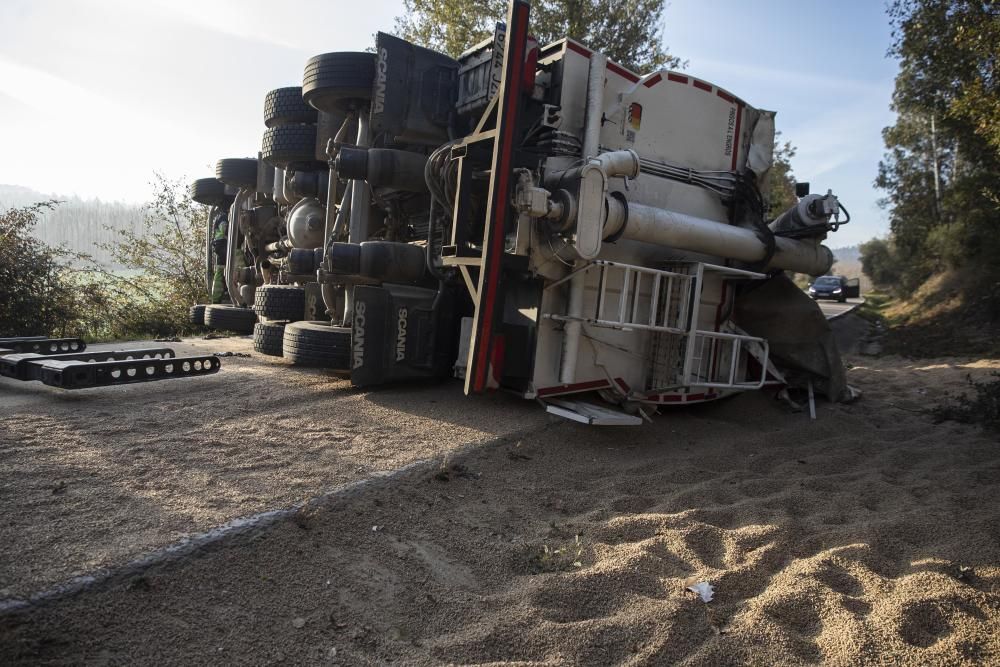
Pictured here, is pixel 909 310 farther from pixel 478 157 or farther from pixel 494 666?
pixel 494 666

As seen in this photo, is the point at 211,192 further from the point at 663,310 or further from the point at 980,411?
the point at 980,411

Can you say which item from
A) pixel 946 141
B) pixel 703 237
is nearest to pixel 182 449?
pixel 703 237

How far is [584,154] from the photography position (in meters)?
4.38

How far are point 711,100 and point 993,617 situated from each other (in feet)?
14.1

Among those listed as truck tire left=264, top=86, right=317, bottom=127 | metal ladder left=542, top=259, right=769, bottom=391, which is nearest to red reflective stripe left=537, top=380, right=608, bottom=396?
metal ladder left=542, top=259, right=769, bottom=391

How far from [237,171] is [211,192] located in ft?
6.37

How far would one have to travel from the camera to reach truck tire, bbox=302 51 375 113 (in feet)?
18.5

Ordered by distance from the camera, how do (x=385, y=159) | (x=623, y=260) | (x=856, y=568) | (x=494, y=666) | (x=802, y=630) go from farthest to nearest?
(x=385, y=159) → (x=623, y=260) → (x=856, y=568) → (x=802, y=630) → (x=494, y=666)

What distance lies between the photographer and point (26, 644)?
1760 millimetres

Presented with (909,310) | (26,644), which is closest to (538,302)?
(26,644)

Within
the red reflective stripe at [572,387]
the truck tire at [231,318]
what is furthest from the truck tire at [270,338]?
the red reflective stripe at [572,387]

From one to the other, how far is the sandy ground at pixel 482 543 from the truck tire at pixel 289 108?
401 centimetres

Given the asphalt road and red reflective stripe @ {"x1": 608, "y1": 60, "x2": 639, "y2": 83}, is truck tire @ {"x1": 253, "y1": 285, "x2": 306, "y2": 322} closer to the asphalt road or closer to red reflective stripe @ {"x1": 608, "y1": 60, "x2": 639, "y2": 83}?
red reflective stripe @ {"x1": 608, "y1": 60, "x2": 639, "y2": 83}

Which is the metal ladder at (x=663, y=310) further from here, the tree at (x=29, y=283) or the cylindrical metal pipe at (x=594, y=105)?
the tree at (x=29, y=283)
